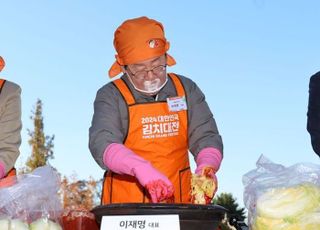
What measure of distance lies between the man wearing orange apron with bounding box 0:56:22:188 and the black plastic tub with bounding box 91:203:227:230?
1.16m

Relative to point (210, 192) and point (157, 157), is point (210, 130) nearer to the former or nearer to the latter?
point (157, 157)

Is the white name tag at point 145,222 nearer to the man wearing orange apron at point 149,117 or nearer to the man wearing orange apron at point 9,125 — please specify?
the man wearing orange apron at point 149,117

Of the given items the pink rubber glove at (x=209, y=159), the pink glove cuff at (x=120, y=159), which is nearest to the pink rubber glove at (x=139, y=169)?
the pink glove cuff at (x=120, y=159)

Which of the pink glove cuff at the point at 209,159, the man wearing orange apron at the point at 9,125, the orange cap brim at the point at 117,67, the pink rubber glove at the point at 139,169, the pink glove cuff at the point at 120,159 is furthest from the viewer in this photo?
the orange cap brim at the point at 117,67

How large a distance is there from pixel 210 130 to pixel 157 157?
350 millimetres

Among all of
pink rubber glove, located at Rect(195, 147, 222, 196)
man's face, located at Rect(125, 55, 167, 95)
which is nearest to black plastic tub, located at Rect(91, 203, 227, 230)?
pink rubber glove, located at Rect(195, 147, 222, 196)

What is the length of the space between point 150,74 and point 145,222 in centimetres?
125

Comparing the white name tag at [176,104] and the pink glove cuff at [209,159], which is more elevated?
the white name tag at [176,104]

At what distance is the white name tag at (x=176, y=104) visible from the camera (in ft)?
13.1

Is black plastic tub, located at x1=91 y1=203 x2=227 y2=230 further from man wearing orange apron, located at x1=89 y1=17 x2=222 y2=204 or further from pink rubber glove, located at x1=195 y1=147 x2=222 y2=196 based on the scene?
man wearing orange apron, located at x1=89 y1=17 x2=222 y2=204

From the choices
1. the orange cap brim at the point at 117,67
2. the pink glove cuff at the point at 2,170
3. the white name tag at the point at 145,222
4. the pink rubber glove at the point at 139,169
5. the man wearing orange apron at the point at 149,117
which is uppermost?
the orange cap brim at the point at 117,67

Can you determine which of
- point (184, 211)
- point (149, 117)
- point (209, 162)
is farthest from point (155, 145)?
point (184, 211)

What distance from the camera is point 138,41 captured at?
3836 mm

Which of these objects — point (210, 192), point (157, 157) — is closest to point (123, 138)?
point (157, 157)
